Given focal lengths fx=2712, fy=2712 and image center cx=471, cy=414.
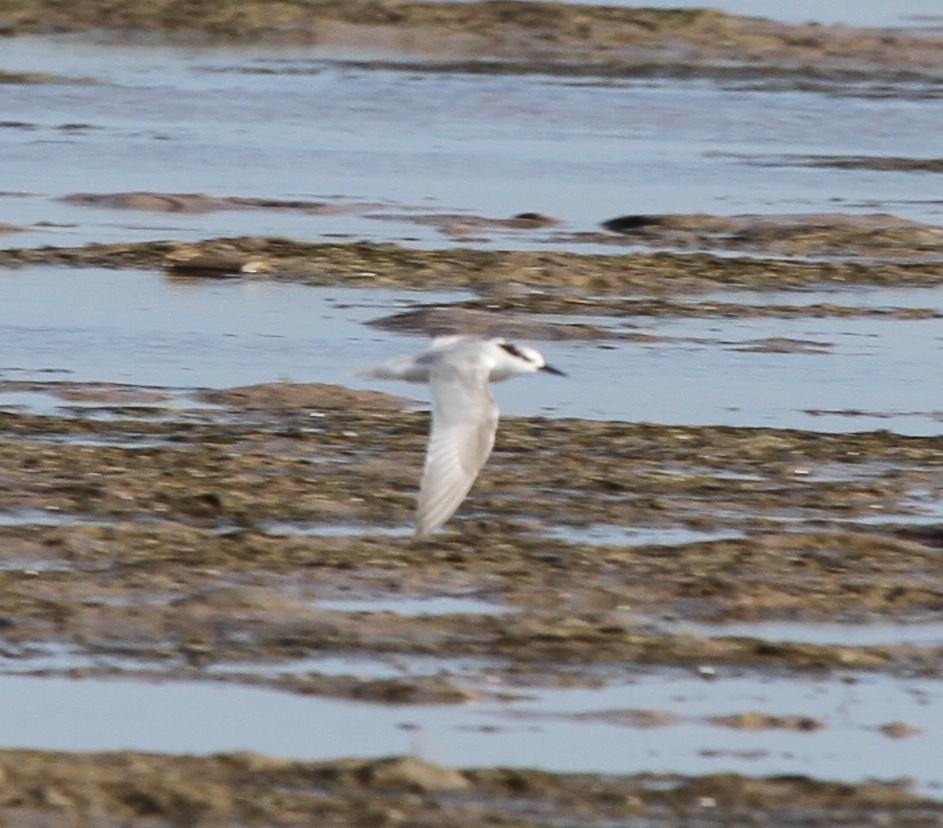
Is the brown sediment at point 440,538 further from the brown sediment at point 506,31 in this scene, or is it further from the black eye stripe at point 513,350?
the brown sediment at point 506,31

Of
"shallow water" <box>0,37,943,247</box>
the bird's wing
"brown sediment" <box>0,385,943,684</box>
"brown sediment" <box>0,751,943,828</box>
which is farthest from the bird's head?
"shallow water" <box>0,37,943,247</box>

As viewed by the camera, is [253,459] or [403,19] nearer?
[253,459]

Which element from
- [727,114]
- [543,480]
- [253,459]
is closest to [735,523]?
[543,480]

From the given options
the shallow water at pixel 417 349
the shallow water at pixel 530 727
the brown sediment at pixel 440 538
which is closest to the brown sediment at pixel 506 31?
the shallow water at pixel 417 349

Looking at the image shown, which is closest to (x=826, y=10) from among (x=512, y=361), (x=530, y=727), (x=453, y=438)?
(x=512, y=361)

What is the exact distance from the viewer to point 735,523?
905 cm

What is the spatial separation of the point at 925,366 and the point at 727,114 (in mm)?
12155

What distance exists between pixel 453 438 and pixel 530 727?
6.48 ft

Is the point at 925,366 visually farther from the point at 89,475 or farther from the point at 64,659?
the point at 64,659

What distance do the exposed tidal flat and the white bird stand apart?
0.19 metres

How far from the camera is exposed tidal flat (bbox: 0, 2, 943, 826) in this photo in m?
6.46

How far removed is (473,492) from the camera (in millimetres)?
9305

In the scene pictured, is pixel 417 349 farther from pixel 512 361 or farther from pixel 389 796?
pixel 389 796

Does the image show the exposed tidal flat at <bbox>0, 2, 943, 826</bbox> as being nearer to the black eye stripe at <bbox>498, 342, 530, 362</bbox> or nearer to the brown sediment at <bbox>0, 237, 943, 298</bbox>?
the brown sediment at <bbox>0, 237, 943, 298</bbox>
